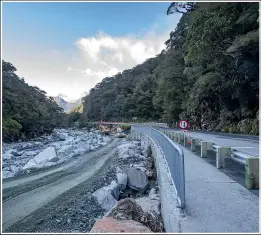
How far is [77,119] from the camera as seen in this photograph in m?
90.9

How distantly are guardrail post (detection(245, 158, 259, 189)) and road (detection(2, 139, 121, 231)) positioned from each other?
285 inches

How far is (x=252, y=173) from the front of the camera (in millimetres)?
5004

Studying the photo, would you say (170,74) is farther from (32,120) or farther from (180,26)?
(32,120)

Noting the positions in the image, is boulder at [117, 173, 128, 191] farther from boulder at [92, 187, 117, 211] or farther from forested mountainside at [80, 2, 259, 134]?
forested mountainside at [80, 2, 259, 134]

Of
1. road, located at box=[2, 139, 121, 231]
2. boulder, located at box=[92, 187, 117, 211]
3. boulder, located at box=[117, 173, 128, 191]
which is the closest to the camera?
boulder, located at box=[92, 187, 117, 211]

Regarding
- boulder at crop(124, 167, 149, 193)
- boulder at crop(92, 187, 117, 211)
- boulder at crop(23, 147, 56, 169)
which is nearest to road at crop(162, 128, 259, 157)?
boulder at crop(124, 167, 149, 193)

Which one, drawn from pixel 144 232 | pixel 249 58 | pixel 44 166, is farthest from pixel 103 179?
pixel 249 58

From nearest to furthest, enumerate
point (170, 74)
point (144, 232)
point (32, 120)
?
point (144, 232), point (170, 74), point (32, 120)

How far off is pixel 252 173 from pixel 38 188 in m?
10.3

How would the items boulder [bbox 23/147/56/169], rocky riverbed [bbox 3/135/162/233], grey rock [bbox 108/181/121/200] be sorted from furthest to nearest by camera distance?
boulder [bbox 23/147/56/169] → grey rock [bbox 108/181/121/200] → rocky riverbed [bbox 3/135/162/233]

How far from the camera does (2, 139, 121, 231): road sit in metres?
9.68

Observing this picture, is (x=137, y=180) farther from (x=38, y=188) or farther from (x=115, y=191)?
(x=38, y=188)

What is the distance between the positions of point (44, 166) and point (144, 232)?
15.9 metres

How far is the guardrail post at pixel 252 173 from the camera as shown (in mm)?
4859
